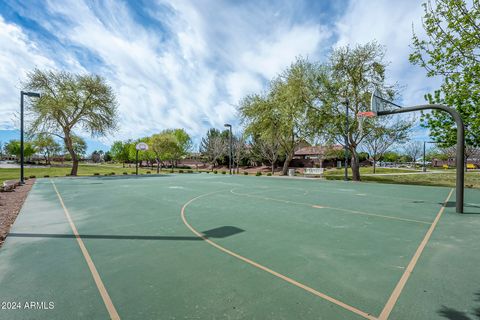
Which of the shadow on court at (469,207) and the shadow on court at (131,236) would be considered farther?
the shadow on court at (469,207)

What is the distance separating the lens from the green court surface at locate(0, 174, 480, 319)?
3.11 m

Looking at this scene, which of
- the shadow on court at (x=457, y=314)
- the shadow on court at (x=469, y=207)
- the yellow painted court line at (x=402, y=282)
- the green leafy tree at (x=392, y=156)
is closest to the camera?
the shadow on court at (x=457, y=314)

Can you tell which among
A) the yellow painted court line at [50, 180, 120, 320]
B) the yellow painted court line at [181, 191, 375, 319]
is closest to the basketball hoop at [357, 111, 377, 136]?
the yellow painted court line at [181, 191, 375, 319]

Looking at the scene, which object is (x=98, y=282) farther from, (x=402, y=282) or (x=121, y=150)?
(x=121, y=150)

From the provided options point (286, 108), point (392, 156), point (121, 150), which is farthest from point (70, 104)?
point (392, 156)

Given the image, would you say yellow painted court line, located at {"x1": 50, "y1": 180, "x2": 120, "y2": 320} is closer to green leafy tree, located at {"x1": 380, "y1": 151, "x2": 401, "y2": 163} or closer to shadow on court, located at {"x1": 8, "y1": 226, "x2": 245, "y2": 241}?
shadow on court, located at {"x1": 8, "y1": 226, "x2": 245, "y2": 241}

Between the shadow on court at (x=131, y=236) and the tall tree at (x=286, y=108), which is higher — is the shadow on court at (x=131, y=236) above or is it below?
below

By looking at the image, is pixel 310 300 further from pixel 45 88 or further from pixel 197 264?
pixel 45 88

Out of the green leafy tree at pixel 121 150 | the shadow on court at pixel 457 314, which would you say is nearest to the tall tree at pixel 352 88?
the shadow on court at pixel 457 314

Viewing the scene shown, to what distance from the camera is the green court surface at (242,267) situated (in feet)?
10.2

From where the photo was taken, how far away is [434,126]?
49.7 feet

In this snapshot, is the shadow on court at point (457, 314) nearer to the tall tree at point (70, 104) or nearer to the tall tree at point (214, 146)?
the tall tree at point (70, 104)

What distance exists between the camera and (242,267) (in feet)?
14.0

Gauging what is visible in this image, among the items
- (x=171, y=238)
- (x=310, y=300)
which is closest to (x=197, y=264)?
(x=171, y=238)
